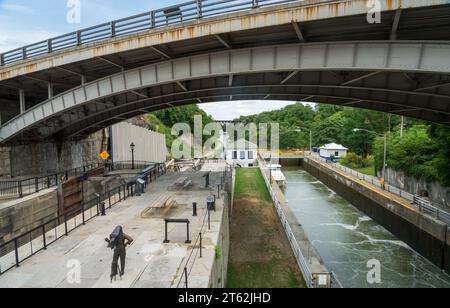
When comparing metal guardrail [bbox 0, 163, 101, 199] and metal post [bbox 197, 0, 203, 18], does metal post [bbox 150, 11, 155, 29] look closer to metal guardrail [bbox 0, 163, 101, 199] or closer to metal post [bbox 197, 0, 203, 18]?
metal post [bbox 197, 0, 203, 18]

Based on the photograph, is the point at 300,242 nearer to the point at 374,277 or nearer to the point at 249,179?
the point at 374,277

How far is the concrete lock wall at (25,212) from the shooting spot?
13578 millimetres

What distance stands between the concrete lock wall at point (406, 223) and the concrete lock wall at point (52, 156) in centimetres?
2829

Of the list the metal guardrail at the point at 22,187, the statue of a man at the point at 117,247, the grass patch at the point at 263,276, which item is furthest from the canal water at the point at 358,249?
the metal guardrail at the point at 22,187

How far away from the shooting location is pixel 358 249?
1997 cm

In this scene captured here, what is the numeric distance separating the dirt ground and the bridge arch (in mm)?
8743

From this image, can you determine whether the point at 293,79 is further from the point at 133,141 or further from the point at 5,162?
the point at 133,141

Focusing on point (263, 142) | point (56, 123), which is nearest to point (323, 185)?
point (56, 123)

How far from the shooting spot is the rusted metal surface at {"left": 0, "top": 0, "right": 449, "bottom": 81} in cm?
1029

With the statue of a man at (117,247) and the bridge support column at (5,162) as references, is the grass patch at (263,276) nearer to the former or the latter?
the statue of a man at (117,247)

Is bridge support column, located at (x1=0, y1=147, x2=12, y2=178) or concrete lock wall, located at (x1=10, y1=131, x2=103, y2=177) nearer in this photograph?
bridge support column, located at (x1=0, y1=147, x2=12, y2=178)

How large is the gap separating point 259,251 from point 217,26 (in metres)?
11.0

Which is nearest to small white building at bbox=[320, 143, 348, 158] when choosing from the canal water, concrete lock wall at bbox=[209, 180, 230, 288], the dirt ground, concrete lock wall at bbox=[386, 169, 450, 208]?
concrete lock wall at bbox=[386, 169, 450, 208]

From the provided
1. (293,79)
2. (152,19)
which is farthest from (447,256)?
(152,19)
